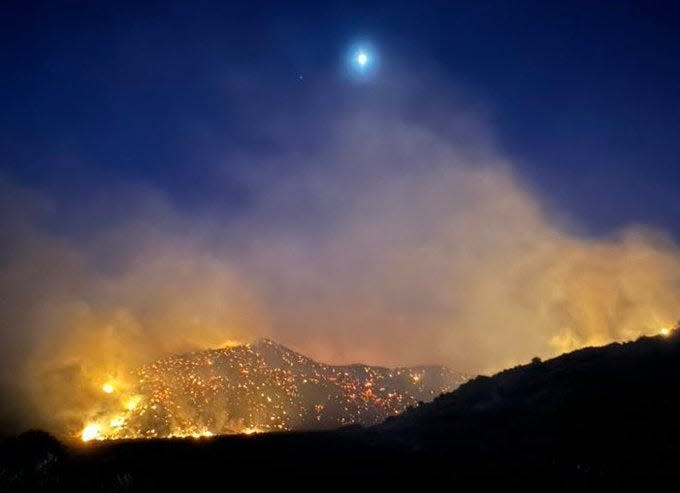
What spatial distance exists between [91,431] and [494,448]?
19842 centimetres

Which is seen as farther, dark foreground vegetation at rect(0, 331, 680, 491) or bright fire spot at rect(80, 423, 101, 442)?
bright fire spot at rect(80, 423, 101, 442)

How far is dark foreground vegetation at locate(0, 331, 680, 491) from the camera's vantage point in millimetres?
22561

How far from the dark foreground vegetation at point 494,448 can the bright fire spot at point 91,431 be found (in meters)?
156

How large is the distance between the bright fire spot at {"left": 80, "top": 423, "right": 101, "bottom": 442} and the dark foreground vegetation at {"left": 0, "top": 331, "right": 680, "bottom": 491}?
15644 cm

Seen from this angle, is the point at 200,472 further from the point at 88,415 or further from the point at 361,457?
the point at 88,415

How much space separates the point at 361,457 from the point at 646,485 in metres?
22.4

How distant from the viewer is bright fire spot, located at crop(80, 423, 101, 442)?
571 ft

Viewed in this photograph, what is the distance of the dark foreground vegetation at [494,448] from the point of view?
2256 cm

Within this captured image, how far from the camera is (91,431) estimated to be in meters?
180

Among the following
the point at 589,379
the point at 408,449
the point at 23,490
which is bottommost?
the point at 408,449

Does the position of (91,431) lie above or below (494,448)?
above

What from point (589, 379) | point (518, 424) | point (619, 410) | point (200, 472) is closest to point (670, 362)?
point (589, 379)

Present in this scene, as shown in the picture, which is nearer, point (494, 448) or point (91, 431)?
point (494, 448)

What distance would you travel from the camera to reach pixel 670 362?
40.8m
